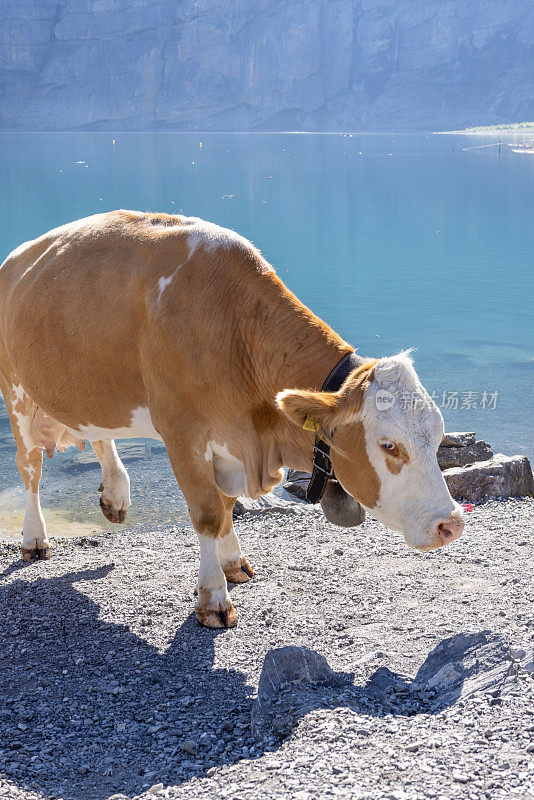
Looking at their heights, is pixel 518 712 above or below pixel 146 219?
below

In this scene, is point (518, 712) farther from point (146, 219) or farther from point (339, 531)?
point (146, 219)

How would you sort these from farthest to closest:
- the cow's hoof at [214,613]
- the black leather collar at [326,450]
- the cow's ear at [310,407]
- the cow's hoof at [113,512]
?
the cow's hoof at [113,512] → the cow's hoof at [214,613] → the black leather collar at [326,450] → the cow's ear at [310,407]

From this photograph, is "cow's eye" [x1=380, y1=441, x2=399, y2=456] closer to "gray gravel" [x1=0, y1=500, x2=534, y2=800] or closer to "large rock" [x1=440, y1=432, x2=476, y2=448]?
"gray gravel" [x1=0, y1=500, x2=534, y2=800]

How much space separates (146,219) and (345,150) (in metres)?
93.6

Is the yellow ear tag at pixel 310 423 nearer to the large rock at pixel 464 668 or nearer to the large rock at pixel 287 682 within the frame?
the large rock at pixel 287 682

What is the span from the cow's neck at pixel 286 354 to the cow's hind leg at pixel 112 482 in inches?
90.8

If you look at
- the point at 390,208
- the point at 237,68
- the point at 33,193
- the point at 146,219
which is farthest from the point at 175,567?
the point at 237,68

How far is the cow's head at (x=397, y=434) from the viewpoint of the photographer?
15.4ft

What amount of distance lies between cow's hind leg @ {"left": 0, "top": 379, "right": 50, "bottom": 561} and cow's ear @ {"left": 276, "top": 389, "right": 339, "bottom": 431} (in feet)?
11.5

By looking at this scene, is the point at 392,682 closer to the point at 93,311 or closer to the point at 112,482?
the point at 93,311

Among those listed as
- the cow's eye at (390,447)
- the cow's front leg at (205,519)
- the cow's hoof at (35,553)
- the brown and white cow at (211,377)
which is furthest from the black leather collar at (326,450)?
the cow's hoof at (35,553)

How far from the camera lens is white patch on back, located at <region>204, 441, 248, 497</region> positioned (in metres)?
5.81

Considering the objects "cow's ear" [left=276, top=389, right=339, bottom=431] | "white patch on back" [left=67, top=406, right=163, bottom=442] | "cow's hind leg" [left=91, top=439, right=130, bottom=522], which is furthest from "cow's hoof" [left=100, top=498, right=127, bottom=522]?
"cow's ear" [left=276, top=389, right=339, bottom=431]

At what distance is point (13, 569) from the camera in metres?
7.35
